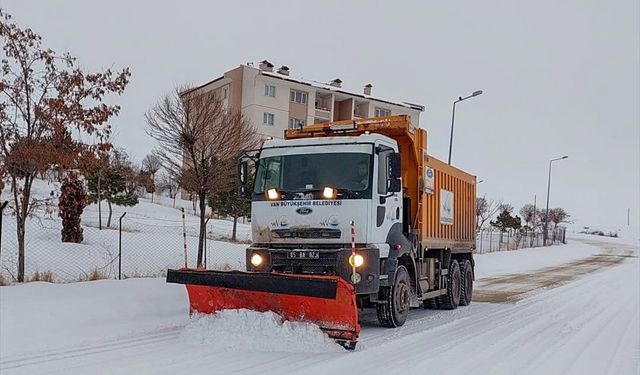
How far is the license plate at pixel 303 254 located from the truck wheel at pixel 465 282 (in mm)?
5972

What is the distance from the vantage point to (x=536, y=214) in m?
71.4

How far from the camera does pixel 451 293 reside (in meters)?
12.6

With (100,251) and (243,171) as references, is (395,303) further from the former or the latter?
(100,251)

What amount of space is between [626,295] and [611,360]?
950 centimetres

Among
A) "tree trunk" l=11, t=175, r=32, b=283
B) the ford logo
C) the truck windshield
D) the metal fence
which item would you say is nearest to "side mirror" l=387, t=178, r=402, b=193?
the truck windshield

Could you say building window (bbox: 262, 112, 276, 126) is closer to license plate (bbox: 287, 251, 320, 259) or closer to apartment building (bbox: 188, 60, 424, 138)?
apartment building (bbox: 188, 60, 424, 138)

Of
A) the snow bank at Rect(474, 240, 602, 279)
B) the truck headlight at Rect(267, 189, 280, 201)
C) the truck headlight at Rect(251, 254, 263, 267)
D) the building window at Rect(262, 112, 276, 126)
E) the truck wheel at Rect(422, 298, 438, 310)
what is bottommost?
the snow bank at Rect(474, 240, 602, 279)

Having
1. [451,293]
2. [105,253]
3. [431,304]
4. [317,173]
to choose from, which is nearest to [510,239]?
[105,253]

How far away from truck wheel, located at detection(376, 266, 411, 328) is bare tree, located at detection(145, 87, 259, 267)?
7116mm

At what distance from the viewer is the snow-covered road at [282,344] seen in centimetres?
652

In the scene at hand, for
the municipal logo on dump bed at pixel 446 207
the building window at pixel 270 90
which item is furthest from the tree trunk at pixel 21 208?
the building window at pixel 270 90

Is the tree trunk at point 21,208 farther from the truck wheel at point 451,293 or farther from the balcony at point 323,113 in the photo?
the balcony at point 323,113

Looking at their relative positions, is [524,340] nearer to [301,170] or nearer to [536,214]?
[301,170]

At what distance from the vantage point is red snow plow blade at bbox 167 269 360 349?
735 centimetres
